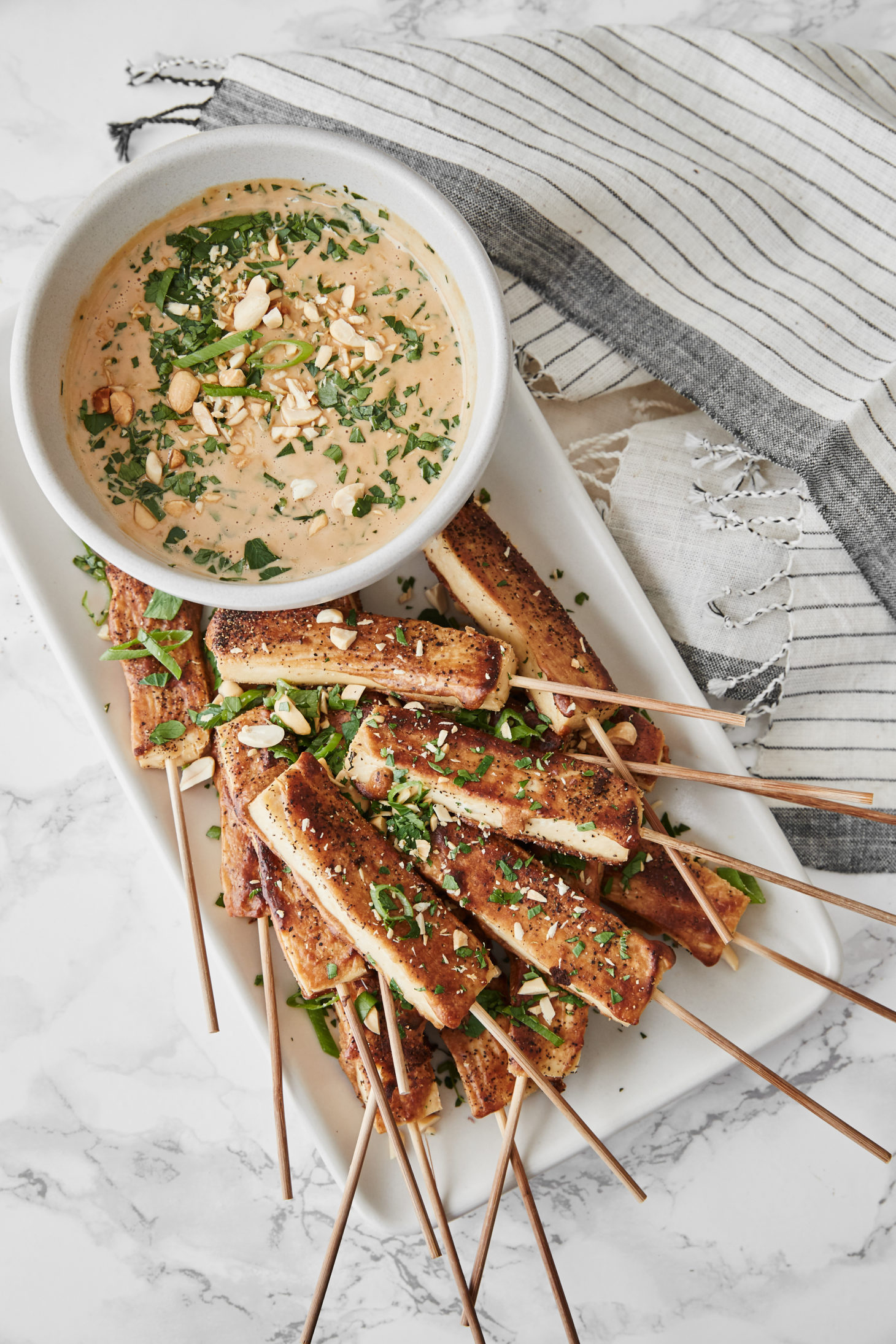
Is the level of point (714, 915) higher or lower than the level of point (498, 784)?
lower

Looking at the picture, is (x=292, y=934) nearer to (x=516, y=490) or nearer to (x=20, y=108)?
(x=516, y=490)

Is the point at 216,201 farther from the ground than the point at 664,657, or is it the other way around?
the point at 216,201

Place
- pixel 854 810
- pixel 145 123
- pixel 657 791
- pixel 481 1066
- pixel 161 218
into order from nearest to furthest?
pixel 854 810, pixel 161 218, pixel 481 1066, pixel 657 791, pixel 145 123

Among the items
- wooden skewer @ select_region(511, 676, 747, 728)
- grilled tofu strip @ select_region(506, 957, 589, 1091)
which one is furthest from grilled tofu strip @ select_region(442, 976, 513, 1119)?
wooden skewer @ select_region(511, 676, 747, 728)

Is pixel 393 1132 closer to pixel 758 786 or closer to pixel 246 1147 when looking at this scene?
pixel 246 1147

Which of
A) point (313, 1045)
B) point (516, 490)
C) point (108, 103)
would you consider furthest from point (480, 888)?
point (108, 103)

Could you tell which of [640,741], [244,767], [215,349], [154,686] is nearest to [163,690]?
[154,686]
